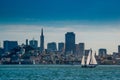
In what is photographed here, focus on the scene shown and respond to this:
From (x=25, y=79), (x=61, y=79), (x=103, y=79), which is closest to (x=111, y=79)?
(x=103, y=79)

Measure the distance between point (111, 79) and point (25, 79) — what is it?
53.7 feet

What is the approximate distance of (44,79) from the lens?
317 feet

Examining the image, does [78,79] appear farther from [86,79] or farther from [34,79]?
[34,79]

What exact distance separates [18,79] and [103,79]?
16.1 m

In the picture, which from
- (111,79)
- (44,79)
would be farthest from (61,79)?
(111,79)

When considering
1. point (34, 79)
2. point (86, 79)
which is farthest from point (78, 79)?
point (34, 79)

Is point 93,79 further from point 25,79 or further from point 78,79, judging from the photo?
point 25,79

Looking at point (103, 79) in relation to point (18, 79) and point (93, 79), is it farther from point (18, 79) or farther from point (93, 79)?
point (18, 79)

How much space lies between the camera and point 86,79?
99375 mm

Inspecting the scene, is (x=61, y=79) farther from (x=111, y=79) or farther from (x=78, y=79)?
(x=111, y=79)

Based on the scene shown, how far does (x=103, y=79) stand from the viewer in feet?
325

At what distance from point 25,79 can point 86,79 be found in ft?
38.3

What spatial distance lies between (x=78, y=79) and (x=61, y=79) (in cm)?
379

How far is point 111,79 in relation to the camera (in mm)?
99312
